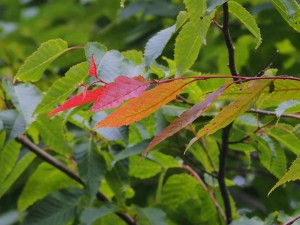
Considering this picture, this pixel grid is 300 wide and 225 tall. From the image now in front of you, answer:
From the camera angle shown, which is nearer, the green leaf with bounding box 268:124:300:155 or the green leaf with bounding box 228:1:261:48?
the green leaf with bounding box 228:1:261:48

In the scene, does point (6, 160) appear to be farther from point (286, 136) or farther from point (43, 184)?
point (286, 136)

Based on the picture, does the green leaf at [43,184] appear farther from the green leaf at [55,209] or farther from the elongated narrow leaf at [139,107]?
the elongated narrow leaf at [139,107]

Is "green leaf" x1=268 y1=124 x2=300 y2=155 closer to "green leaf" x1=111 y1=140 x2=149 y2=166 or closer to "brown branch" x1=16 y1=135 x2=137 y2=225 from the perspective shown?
"green leaf" x1=111 y1=140 x2=149 y2=166

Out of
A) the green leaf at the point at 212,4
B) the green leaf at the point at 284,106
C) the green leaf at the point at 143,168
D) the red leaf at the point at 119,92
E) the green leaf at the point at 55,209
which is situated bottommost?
the green leaf at the point at 55,209

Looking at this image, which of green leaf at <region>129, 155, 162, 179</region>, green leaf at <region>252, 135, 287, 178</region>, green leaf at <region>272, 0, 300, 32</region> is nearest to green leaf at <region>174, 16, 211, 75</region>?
green leaf at <region>272, 0, 300, 32</region>

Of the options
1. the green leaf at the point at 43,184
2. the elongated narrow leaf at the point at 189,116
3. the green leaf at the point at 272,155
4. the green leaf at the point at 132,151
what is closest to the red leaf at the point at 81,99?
the elongated narrow leaf at the point at 189,116

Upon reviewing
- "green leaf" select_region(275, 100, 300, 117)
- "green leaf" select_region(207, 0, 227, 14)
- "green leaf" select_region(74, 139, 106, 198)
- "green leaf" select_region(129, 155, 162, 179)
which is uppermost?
"green leaf" select_region(207, 0, 227, 14)

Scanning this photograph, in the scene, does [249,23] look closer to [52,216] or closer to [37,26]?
[52,216]

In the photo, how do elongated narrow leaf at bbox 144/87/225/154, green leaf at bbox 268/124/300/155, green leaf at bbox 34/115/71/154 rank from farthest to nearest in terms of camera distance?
green leaf at bbox 34/115/71/154, green leaf at bbox 268/124/300/155, elongated narrow leaf at bbox 144/87/225/154
